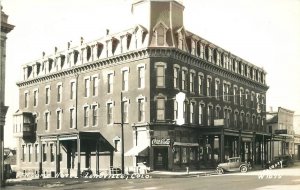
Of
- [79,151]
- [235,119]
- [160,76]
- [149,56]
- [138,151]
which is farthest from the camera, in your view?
[235,119]

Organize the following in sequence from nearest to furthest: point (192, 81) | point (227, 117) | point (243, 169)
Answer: point (243, 169) < point (192, 81) < point (227, 117)

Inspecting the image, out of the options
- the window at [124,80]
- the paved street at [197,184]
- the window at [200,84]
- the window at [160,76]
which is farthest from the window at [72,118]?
the paved street at [197,184]

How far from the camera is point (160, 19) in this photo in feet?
121

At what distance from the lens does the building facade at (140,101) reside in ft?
117

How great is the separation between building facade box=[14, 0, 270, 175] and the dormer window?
82mm

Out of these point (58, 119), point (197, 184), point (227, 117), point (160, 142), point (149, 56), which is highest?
point (149, 56)

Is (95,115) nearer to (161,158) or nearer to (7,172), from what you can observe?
(161,158)

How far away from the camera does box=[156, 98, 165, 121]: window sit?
3584cm

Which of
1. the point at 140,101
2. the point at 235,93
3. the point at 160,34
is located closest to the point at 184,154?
the point at 140,101

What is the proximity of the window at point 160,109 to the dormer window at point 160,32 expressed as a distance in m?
4.64

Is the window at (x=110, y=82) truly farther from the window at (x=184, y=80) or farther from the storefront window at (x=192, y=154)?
the storefront window at (x=192, y=154)

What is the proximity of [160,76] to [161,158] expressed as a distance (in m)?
6.67

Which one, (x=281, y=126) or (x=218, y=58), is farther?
(x=281, y=126)

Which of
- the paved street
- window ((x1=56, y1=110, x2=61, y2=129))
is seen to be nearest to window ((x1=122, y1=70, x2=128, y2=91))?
window ((x1=56, y1=110, x2=61, y2=129))
